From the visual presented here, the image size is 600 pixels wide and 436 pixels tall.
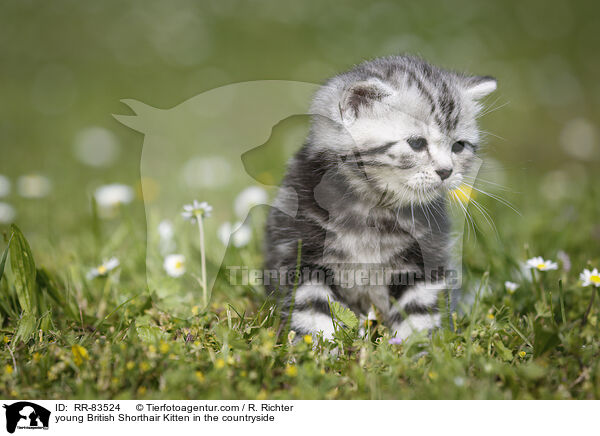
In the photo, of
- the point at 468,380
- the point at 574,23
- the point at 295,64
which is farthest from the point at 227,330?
the point at 574,23

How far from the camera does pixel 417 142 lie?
158cm

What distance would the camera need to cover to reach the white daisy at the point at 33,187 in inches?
114

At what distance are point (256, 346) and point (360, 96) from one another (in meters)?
0.78

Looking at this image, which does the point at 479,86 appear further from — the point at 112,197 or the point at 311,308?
the point at 112,197

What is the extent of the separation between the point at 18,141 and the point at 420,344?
11.5 feet

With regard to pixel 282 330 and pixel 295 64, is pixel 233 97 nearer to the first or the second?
pixel 282 330

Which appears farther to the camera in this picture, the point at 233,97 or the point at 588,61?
the point at 588,61

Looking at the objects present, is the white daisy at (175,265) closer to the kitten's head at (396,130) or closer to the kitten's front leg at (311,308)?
the kitten's front leg at (311,308)

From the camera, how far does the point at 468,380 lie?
1.37 metres

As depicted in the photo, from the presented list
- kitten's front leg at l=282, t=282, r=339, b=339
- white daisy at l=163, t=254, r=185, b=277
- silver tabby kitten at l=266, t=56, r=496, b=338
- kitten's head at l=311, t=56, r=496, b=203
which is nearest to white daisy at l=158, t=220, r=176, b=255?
white daisy at l=163, t=254, r=185, b=277

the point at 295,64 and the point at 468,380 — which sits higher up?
the point at 295,64

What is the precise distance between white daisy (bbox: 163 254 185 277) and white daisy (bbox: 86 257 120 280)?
19cm

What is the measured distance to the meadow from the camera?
1432mm
